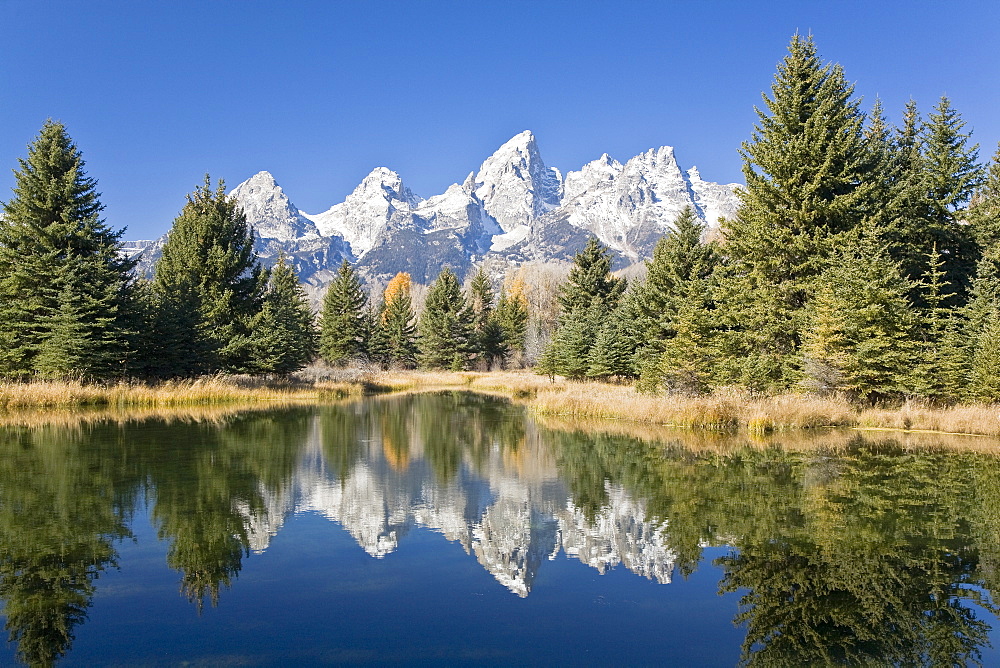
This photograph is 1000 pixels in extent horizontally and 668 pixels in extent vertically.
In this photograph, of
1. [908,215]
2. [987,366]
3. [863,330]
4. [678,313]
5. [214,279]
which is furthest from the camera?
[214,279]

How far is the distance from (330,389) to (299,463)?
28.2m

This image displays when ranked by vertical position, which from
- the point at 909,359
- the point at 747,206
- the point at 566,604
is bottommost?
the point at 566,604

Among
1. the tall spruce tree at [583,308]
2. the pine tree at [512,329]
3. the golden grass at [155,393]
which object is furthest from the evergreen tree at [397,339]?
the golden grass at [155,393]

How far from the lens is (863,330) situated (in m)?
23.5

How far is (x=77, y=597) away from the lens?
7348mm

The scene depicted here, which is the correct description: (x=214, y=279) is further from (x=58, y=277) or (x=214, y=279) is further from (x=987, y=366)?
(x=987, y=366)

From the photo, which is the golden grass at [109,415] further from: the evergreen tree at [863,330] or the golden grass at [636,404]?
the evergreen tree at [863,330]

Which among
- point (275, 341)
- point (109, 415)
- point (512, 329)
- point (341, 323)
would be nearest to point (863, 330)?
point (109, 415)

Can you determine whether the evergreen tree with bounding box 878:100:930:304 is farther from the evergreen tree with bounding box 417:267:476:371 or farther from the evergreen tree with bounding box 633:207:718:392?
the evergreen tree with bounding box 417:267:476:371

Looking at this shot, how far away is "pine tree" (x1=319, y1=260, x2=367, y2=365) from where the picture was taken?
70.1 metres

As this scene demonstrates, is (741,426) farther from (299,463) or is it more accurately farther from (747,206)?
(299,463)

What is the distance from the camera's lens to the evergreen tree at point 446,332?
7462 cm

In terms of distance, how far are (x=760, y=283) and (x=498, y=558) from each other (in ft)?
74.3

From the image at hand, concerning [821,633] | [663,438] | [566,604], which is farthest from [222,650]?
[663,438]
